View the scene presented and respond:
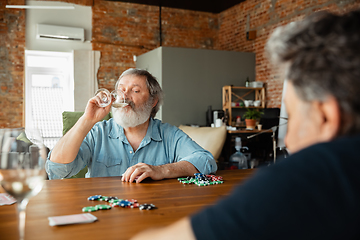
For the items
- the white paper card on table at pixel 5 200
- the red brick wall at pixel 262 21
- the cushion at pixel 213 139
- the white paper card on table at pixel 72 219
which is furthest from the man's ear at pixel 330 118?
the red brick wall at pixel 262 21

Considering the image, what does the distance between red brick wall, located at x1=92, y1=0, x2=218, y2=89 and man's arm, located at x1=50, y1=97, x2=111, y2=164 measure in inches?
201

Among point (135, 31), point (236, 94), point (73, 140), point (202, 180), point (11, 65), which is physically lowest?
point (202, 180)

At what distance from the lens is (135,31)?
7.02 m

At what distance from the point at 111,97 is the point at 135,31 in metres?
5.45

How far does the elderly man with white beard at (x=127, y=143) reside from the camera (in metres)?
1.63

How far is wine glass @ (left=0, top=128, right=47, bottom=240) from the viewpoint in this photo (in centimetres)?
60

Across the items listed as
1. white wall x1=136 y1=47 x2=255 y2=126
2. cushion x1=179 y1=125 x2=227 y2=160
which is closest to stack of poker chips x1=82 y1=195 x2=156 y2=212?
cushion x1=179 y1=125 x2=227 y2=160

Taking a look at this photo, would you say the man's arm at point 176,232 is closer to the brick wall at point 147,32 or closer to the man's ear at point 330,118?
the man's ear at point 330,118

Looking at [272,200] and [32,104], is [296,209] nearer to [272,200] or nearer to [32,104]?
[272,200]

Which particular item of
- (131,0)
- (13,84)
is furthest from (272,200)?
(131,0)

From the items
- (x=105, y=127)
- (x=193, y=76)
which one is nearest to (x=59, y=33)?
(x=193, y=76)

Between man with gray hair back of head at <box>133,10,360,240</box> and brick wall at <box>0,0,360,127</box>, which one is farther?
brick wall at <box>0,0,360,127</box>

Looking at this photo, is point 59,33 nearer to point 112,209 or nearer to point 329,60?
point 112,209

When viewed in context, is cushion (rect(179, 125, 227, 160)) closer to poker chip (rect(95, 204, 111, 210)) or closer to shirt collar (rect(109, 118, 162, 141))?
shirt collar (rect(109, 118, 162, 141))
